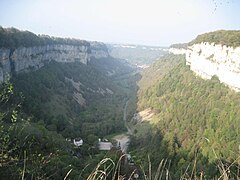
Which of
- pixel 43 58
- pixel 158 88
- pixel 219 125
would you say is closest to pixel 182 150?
pixel 219 125

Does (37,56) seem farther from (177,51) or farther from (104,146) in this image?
(177,51)

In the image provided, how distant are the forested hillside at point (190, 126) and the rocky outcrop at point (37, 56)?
Answer: 16.9 m

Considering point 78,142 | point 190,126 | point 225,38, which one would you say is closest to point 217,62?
point 225,38

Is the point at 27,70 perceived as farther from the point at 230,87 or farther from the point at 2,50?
the point at 230,87

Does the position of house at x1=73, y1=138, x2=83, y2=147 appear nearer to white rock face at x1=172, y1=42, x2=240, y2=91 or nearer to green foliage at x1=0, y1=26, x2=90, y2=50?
green foliage at x1=0, y1=26, x2=90, y2=50

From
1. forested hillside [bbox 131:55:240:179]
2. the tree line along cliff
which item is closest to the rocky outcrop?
the tree line along cliff

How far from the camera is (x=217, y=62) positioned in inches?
2237

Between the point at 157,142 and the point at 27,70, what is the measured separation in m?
29.8

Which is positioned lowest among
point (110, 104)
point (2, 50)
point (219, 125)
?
point (110, 104)

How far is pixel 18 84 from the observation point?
52188mm

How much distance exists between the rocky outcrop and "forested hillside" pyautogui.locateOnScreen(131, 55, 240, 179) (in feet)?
55.4

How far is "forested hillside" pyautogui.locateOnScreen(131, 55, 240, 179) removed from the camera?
105ft

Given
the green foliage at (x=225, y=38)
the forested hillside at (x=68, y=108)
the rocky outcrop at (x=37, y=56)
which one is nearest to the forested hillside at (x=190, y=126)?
the forested hillside at (x=68, y=108)

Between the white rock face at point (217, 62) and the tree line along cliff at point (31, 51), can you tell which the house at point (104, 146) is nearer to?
the tree line along cliff at point (31, 51)
